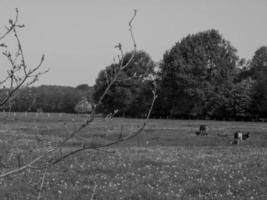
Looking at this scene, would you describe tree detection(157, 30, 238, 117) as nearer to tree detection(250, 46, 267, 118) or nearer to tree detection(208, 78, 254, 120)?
tree detection(208, 78, 254, 120)

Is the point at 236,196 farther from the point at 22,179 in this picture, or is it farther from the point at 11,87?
the point at 11,87

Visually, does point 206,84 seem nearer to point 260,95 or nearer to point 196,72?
point 196,72

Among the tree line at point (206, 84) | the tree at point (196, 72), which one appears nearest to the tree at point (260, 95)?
the tree line at point (206, 84)

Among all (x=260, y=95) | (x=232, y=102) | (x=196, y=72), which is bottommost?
(x=232, y=102)

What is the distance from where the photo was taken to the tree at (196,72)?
254 ft

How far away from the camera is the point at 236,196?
9.97 meters

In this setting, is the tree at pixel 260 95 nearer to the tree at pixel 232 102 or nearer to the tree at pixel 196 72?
the tree at pixel 232 102

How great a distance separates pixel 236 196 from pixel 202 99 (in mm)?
66830

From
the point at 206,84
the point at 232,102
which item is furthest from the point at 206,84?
the point at 232,102

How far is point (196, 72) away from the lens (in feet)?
260

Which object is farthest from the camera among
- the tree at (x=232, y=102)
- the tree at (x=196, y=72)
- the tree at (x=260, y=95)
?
the tree at (x=232, y=102)

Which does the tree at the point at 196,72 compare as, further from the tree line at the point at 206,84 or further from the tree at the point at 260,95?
the tree at the point at 260,95

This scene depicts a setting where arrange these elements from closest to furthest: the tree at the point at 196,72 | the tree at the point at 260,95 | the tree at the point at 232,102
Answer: the tree at the point at 196,72, the tree at the point at 260,95, the tree at the point at 232,102

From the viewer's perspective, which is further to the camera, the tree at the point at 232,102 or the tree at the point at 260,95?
the tree at the point at 232,102
